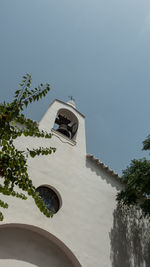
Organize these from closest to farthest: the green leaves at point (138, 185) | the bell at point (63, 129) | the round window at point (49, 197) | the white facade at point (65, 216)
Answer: the white facade at point (65, 216) < the round window at point (49, 197) < the green leaves at point (138, 185) < the bell at point (63, 129)

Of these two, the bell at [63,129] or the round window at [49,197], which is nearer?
the round window at [49,197]

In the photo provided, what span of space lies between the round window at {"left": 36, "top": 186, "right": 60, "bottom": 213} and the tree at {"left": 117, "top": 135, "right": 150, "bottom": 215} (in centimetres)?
246

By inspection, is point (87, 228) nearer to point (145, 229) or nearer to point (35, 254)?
point (35, 254)

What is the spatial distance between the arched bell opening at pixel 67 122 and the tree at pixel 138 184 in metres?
2.97

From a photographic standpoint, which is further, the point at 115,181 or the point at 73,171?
the point at 115,181

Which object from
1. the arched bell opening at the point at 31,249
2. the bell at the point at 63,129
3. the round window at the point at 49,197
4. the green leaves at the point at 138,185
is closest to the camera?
the arched bell opening at the point at 31,249

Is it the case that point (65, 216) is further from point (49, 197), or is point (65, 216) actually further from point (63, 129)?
point (63, 129)

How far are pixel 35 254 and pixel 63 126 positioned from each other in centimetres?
531

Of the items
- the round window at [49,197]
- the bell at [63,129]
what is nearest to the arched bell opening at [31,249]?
the round window at [49,197]

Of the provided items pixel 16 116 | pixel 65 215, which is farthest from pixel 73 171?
pixel 16 116

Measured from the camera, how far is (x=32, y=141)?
7.02 m

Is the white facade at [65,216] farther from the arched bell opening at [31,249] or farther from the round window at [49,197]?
the round window at [49,197]

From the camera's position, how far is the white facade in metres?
5.06

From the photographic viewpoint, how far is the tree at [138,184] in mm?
6891
